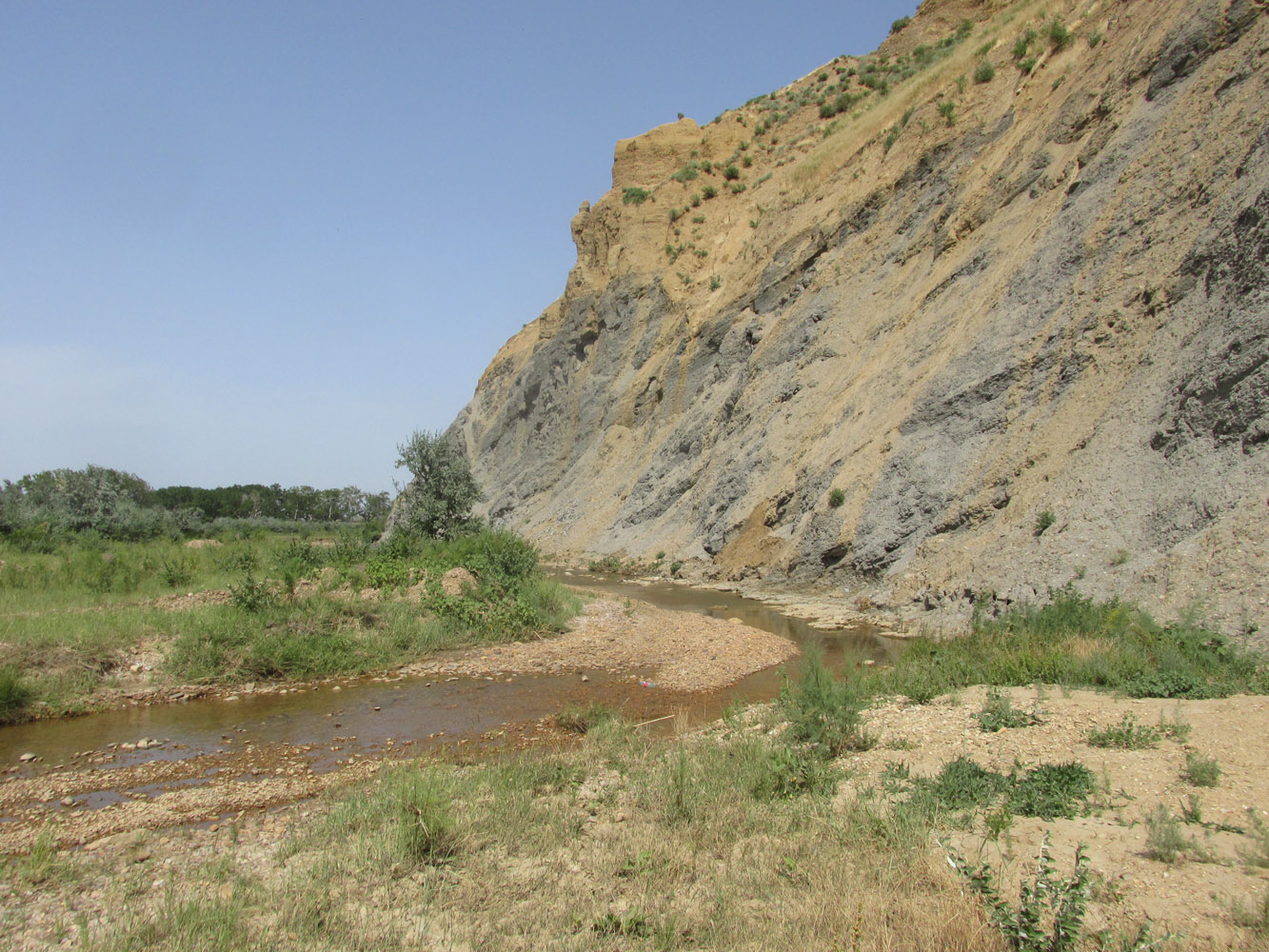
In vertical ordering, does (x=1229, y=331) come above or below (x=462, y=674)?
above

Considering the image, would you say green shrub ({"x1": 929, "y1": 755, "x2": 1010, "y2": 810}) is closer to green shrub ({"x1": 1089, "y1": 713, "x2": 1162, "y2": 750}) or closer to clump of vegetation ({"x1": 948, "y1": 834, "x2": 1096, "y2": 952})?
green shrub ({"x1": 1089, "y1": 713, "x2": 1162, "y2": 750})

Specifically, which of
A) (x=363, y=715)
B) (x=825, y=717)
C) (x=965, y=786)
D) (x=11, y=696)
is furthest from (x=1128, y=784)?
(x=11, y=696)

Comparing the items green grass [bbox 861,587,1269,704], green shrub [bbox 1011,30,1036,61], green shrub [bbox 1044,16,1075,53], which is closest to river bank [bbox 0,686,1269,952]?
green grass [bbox 861,587,1269,704]

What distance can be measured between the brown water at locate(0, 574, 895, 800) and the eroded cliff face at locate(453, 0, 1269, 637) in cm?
435

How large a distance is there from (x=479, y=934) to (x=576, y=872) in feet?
2.69

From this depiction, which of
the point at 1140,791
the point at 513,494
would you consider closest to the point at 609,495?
the point at 513,494

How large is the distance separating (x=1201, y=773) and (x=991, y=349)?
45.1 feet

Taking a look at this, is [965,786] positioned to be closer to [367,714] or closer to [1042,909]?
[1042,909]

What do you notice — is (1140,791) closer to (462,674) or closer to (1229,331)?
(462,674)

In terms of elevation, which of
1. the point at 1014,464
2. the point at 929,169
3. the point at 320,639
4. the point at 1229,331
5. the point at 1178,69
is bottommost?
the point at 320,639

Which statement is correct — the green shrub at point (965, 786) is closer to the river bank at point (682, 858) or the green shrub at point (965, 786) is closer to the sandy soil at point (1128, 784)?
the river bank at point (682, 858)

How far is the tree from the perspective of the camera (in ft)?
76.7

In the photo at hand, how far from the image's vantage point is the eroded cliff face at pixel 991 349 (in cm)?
1175

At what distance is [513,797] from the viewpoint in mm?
5652
